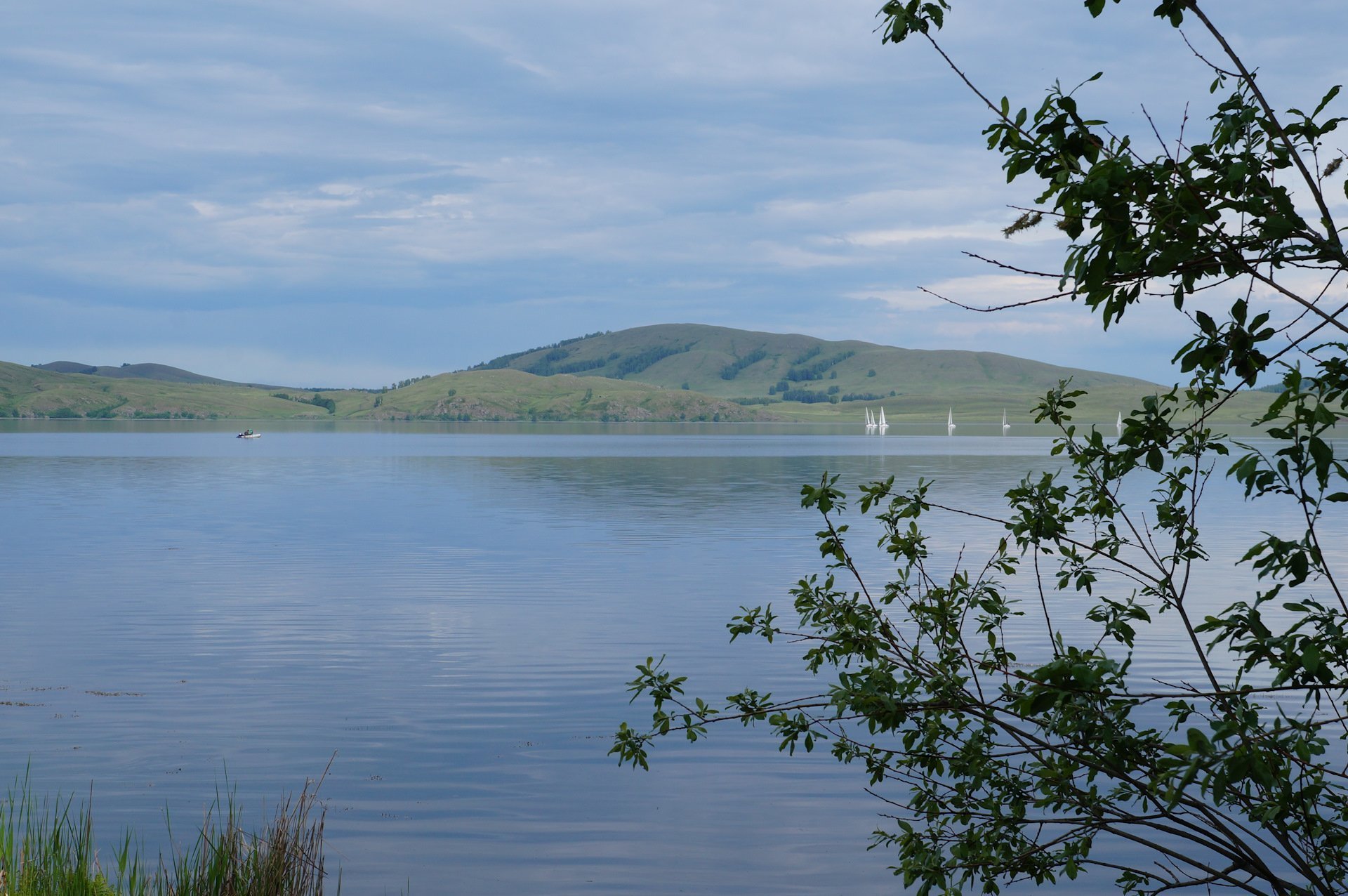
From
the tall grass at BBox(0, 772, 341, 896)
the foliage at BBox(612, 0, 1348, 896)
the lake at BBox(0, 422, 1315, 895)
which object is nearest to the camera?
the foliage at BBox(612, 0, 1348, 896)

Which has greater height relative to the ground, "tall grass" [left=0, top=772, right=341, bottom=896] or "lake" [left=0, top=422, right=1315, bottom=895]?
"tall grass" [left=0, top=772, right=341, bottom=896]

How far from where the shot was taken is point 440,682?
20109 millimetres

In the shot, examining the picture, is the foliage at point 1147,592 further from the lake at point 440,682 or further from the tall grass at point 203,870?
Answer: the lake at point 440,682

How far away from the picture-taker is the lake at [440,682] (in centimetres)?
1298

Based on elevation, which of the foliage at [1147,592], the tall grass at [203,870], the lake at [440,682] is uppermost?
the foliage at [1147,592]

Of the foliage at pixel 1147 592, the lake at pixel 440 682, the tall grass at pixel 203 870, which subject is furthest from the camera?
the lake at pixel 440 682

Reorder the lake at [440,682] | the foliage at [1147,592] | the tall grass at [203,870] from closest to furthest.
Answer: the foliage at [1147,592], the tall grass at [203,870], the lake at [440,682]

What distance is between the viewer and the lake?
12984 mm

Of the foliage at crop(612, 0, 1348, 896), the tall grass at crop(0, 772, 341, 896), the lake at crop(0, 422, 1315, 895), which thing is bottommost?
the lake at crop(0, 422, 1315, 895)

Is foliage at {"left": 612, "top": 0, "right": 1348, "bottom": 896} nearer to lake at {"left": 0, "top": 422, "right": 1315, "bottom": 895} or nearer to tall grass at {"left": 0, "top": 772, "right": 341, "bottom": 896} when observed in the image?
tall grass at {"left": 0, "top": 772, "right": 341, "bottom": 896}

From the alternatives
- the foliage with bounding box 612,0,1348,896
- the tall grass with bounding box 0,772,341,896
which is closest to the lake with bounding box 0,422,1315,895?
the tall grass with bounding box 0,772,341,896

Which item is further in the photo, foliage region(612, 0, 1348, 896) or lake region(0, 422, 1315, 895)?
lake region(0, 422, 1315, 895)

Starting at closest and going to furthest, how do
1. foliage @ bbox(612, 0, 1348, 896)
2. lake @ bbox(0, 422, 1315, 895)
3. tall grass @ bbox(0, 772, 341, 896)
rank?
foliage @ bbox(612, 0, 1348, 896) → tall grass @ bbox(0, 772, 341, 896) → lake @ bbox(0, 422, 1315, 895)

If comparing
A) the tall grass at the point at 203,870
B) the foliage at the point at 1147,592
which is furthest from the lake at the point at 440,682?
the foliage at the point at 1147,592
